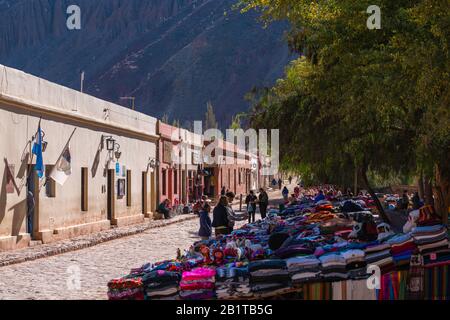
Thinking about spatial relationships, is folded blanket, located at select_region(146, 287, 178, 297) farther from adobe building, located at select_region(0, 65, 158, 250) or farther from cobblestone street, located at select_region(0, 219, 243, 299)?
adobe building, located at select_region(0, 65, 158, 250)

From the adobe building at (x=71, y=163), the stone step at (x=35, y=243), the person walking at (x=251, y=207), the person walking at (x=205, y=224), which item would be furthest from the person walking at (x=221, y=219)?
the person walking at (x=251, y=207)

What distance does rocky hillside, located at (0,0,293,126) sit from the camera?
14900cm

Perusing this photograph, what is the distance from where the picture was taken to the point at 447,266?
823cm

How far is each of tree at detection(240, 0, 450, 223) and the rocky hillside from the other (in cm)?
11988

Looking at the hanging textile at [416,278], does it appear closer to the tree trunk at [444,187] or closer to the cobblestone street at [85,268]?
the cobblestone street at [85,268]

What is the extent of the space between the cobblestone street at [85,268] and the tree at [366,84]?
15.6ft

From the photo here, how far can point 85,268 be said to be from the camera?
46.5 ft

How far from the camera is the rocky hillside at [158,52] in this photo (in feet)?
489

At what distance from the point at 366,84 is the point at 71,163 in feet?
39.7

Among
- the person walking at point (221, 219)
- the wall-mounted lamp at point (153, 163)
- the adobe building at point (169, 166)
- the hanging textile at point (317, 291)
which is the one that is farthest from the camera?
the adobe building at point (169, 166)

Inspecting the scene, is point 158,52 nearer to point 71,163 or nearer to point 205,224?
point 71,163
